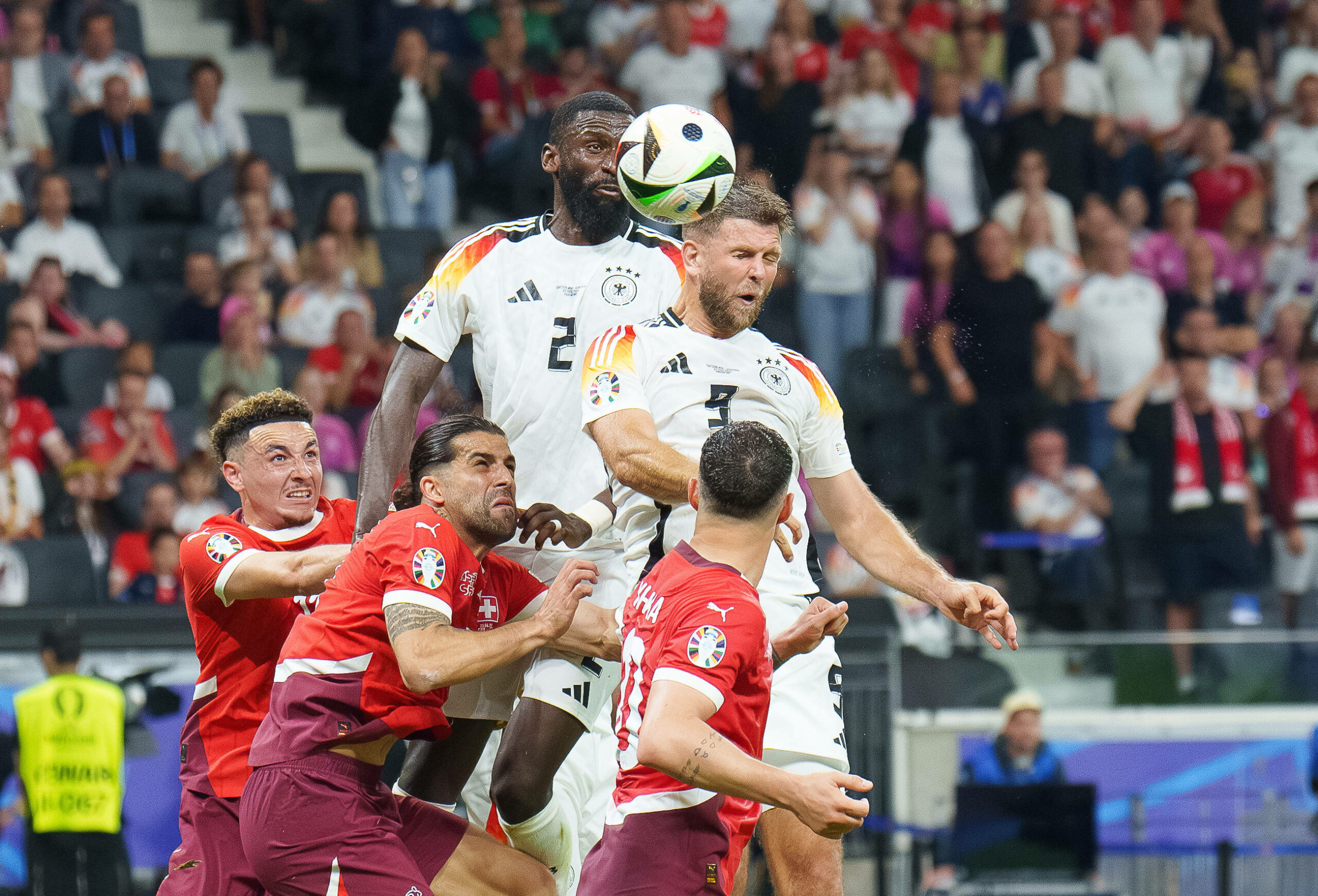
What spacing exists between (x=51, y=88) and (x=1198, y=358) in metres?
9.52

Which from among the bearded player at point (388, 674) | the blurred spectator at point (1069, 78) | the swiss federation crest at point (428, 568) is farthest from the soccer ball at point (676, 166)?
the blurred spectator at point (1069, 78)

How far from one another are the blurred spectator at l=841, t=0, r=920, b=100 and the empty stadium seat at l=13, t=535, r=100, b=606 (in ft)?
24.9

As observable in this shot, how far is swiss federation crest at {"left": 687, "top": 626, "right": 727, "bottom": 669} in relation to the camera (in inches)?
164

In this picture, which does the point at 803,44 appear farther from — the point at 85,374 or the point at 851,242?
the point at 85,374

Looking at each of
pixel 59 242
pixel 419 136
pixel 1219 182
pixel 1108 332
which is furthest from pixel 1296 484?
pixel 59 242

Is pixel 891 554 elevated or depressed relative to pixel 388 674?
elevated

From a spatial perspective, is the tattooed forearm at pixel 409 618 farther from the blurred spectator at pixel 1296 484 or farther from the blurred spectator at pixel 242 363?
the blurred spectator at pixel 1296 484

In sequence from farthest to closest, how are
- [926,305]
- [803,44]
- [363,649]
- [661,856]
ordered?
[803,44] → [926,305] → [363,649] → [661,856]

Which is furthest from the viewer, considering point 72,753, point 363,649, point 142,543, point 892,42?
point 892,42

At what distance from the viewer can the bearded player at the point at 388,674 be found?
16.3 feet

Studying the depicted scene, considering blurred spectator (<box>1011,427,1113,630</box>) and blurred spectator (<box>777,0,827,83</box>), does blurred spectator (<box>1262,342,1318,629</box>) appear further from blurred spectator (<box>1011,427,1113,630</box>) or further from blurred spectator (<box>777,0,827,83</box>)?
blurred spectator (<box>777,0,827,83</box>)

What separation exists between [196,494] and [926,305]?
5451mm

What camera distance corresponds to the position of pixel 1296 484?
1195 cm

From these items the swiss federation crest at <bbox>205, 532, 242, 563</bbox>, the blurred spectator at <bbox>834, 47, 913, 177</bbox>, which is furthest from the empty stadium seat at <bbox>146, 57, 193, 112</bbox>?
the swiss federation crest at <bbox>205, 532, 242, 563</bbox>
